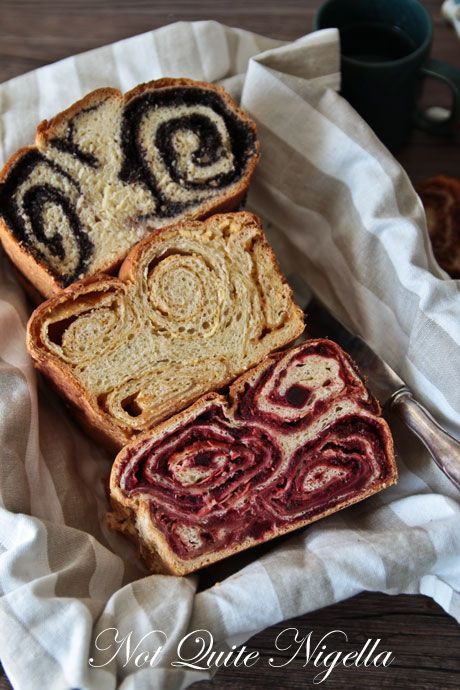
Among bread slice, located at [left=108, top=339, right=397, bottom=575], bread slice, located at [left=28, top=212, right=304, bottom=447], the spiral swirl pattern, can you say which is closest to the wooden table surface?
bread slice, located at [left=108, top=339, right=397, bottom=575]

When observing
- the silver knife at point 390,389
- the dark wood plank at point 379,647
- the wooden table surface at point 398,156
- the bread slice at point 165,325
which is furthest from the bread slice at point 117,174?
the dark wood plank at point 379,647

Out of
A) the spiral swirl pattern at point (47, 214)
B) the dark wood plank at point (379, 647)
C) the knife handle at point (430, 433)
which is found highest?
the spiral swirl pattern at point (47, 214)

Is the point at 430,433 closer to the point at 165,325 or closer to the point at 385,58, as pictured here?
the point at 165,325

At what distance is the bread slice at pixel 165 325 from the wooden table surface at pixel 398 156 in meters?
0.66

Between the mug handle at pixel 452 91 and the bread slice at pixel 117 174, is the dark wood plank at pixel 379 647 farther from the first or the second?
the mug handle at pixel 452 91

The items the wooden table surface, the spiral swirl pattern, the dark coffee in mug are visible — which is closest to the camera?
the wooden table surface

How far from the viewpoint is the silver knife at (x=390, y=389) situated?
204 centimetres

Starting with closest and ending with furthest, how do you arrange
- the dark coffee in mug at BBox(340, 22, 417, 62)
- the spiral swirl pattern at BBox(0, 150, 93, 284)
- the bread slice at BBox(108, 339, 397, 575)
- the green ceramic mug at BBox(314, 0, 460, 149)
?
the bread slice at BBox(108, 339, 397, 575), the spiral swirl pattern at BBox(0, 150, 93, 284), the green ceramic mug at BBox(314, 0, 460, 149), the dark coffee in mug at BBox(340, 22, 417, 62)

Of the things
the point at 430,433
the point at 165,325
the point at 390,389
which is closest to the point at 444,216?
the point at 390,389

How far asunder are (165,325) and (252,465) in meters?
0.42

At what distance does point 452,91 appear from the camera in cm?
275

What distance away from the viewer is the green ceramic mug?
2584mm

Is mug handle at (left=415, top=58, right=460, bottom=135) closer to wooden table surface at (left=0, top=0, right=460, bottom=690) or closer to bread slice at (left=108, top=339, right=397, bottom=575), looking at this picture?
wooden table surface at (left=0, top=0, right=460, bottom=690)

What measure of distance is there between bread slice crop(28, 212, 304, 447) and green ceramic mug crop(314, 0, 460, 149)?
2.32ft
